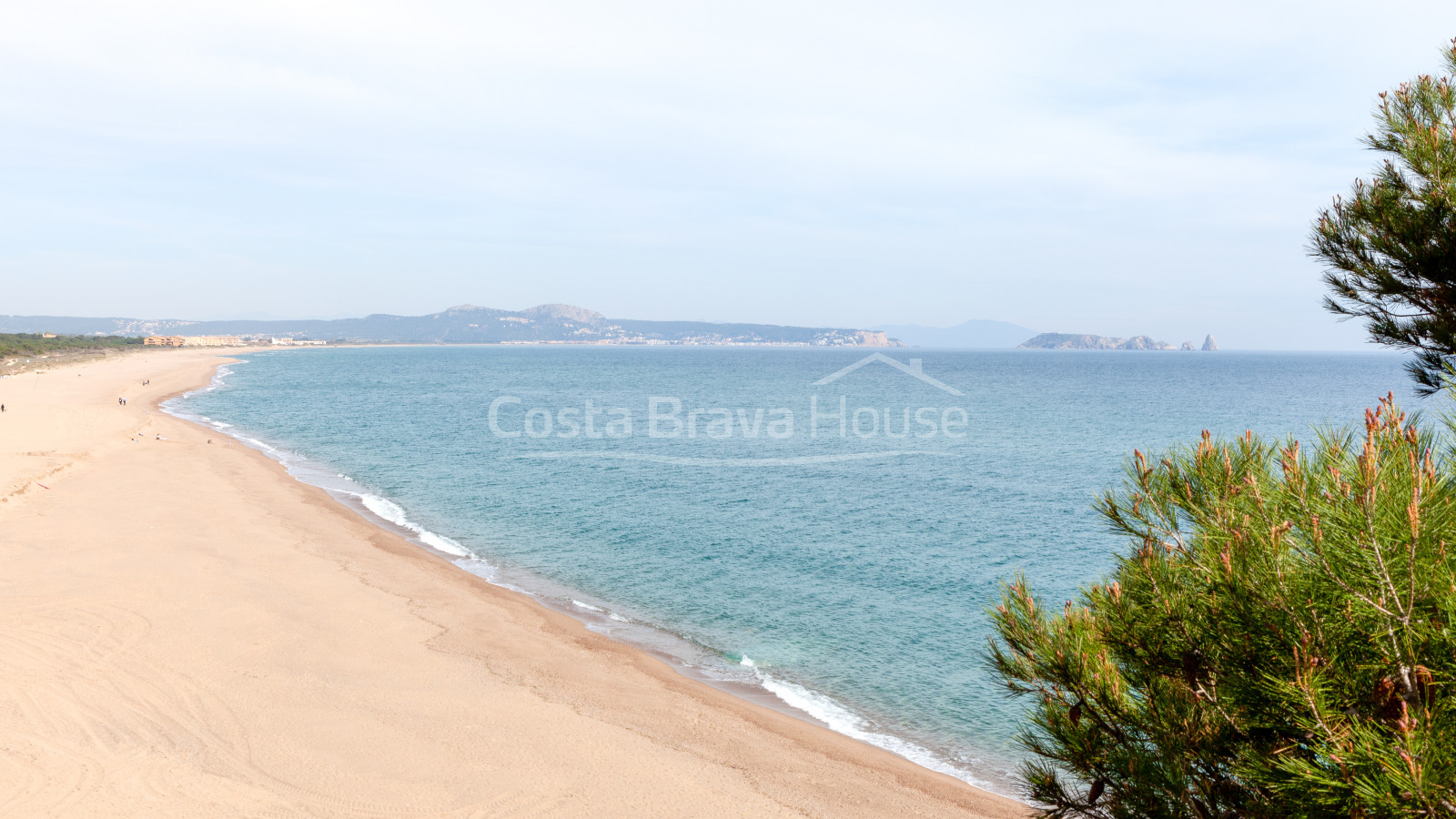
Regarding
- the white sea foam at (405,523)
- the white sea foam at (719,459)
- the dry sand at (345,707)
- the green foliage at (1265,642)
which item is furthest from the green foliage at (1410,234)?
the white sea foam at (719,459)

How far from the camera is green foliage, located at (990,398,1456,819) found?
3.17 m

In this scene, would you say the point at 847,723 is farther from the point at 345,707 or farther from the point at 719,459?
the point at 719,459

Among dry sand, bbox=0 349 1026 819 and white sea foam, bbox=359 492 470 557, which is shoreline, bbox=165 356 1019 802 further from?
dry sand, bbox=0 349 1026 819

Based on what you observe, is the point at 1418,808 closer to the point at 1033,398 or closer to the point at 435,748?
the point at 435,748

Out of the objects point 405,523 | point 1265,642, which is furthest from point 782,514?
point 1265,642

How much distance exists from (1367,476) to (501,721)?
39.1 ft

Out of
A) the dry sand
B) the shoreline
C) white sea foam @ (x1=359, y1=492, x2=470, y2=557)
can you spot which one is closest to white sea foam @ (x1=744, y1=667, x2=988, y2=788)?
the shoreline

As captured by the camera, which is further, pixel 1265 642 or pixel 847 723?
pixel 847 723

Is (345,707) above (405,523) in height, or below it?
above

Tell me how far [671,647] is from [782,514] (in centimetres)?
1396

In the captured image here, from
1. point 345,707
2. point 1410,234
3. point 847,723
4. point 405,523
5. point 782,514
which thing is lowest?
point 847,723

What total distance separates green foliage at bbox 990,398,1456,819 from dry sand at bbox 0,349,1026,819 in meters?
6.68

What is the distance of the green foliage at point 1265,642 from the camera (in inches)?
125

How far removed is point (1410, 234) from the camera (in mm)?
6426
